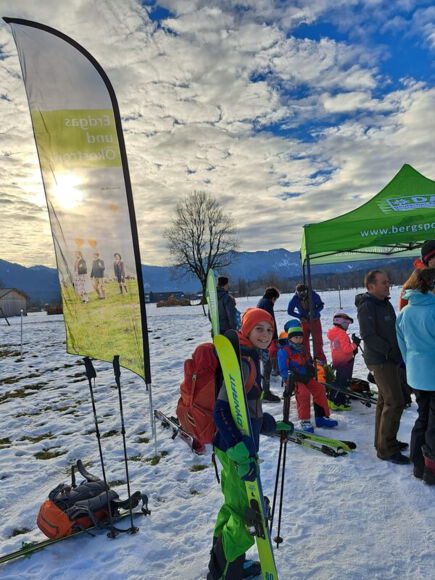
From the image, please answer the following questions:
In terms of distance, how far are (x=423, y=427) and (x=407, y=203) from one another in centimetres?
395

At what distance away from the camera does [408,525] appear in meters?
3.09

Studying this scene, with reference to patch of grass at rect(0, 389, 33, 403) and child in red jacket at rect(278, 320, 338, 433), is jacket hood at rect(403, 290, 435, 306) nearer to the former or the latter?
child in red jacket at rect(278, 320, 338, 433)

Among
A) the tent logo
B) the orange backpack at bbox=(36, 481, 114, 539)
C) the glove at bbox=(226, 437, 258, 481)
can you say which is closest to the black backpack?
the orange backpack at bbox=(36, 481, 114, 539)

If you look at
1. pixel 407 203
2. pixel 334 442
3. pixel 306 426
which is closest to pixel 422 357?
pixel 334 442

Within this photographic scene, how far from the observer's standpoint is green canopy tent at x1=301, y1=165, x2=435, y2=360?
5.84m

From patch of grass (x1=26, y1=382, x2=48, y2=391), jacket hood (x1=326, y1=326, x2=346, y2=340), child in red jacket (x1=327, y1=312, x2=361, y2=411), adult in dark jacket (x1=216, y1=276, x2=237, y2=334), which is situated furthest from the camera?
patch of grass (x1=26, y1=382, x2=48, y2=391)

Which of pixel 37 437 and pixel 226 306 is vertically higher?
pixel 226 306

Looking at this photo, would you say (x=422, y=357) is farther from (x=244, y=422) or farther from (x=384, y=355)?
(x=244, y=422)

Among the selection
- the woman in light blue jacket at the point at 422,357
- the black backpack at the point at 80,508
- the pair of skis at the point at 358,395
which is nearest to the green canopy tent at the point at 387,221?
the pair of skis at the point at 358,395

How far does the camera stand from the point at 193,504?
3711 mm

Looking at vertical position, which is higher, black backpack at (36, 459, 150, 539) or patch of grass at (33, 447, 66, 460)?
black backpack at (36, 459, 150, 539)

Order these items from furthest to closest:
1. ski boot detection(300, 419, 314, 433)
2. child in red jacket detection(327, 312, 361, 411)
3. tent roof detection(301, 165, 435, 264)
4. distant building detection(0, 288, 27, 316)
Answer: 1. distant building detection(0, 288, 27, 316)
2. child in red jacket detection(327, 312, 361, 411)
3. tent roof detection(301, 165, 435, 264)
4. ski boot detection(300, 419, 314, 433)

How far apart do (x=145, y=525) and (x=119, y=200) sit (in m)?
3.53

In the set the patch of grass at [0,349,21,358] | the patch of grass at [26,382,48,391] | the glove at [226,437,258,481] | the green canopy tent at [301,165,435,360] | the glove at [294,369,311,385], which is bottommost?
the patch of grass at [26,382,48,391]
